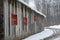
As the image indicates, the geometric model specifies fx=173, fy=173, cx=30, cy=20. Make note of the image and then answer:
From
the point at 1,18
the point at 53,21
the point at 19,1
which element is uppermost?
the point at 19,1

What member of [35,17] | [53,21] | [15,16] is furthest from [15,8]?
[53,21]

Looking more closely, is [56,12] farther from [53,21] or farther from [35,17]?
[35,17]

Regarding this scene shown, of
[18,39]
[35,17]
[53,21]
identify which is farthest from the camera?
[53,21]

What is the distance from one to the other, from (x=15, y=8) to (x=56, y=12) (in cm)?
2294

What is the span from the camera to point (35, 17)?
36.3ft

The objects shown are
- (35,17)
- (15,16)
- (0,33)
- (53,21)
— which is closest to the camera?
(0,33)

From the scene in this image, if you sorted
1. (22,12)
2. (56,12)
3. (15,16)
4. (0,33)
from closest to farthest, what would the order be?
(0,33) < (15,16) < (22,12) < (56,12)

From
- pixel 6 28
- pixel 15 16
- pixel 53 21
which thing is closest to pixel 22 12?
pixel 15 16

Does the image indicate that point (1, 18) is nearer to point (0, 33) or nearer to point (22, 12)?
point (0, 33)

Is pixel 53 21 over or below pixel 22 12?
below

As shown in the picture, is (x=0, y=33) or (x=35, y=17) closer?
(x=0, y=33)

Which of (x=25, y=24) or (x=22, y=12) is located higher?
(x=22, y=12)

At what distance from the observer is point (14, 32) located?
751cm

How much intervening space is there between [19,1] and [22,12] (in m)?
0.88
